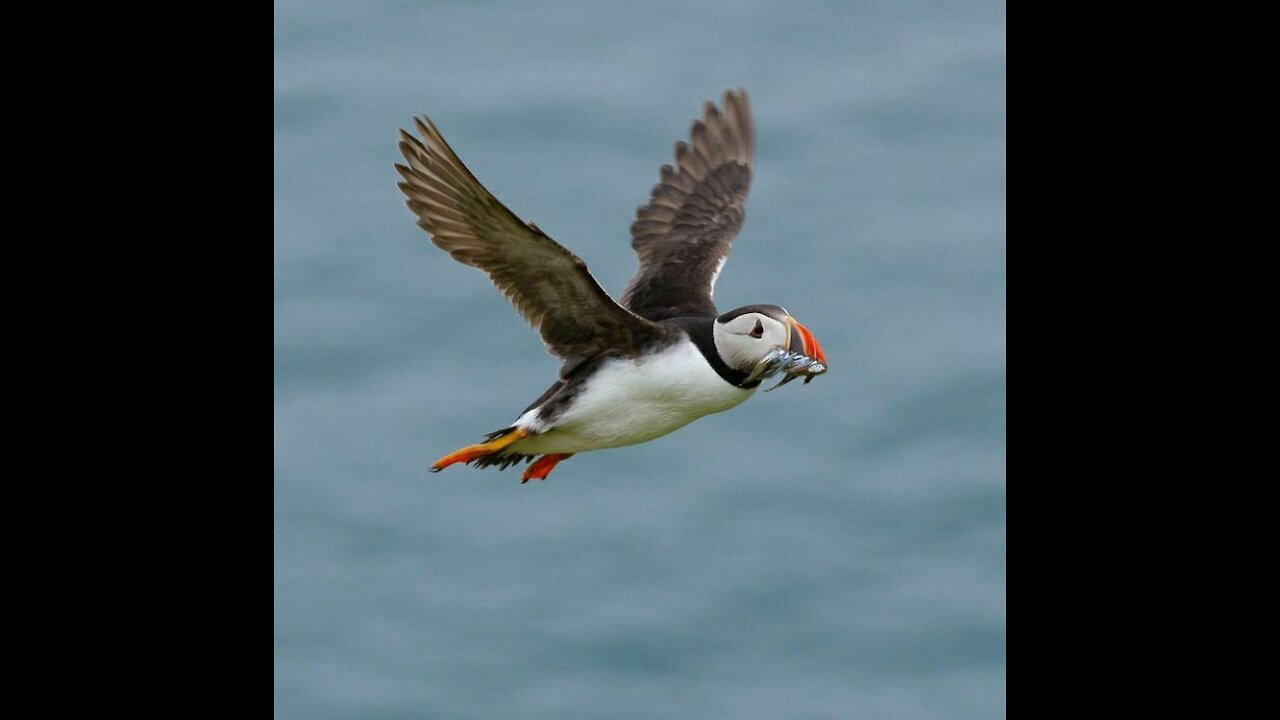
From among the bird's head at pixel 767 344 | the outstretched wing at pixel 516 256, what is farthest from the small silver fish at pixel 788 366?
the outstretched wing at pixel 516 256

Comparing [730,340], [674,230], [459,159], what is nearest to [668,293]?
[674,230]

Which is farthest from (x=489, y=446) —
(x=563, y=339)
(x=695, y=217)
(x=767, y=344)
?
(x=695, y=217)

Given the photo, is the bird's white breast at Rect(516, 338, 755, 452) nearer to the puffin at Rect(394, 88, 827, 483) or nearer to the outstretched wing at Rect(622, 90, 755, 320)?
the puffin at Rect(394, 88, 827, 483)

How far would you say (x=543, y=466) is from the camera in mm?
10758

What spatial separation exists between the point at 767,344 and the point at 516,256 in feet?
4.47

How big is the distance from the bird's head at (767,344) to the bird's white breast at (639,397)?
5.5 inches

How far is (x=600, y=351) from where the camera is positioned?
33.0 feet

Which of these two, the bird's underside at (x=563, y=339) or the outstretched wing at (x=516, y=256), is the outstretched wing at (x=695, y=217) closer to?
the bird's underside at (x=563, y=339)

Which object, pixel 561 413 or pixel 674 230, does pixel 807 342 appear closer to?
pixel 561 413

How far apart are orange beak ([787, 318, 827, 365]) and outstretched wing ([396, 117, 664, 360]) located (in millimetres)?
690

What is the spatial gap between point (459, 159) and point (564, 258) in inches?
29.7

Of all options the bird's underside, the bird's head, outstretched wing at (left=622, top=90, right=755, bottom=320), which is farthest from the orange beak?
outstretched wing at (left=622, top=90, right=755, bottom=320)

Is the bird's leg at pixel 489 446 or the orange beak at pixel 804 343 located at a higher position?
the orange beak at pixel 804 343

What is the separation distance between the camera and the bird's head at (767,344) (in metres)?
9.85
